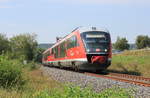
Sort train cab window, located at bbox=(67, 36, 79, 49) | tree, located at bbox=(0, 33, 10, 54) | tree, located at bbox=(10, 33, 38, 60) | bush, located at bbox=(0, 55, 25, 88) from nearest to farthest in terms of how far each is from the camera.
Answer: bush, located at bbox=(0, 55, 25, 88) → train cab window, located at bbox=(67, 36, 79, 49) → tree, located at bbox=(0, 33, 10, 54) → tree, located at bbox=(10, 33, 38, 60)

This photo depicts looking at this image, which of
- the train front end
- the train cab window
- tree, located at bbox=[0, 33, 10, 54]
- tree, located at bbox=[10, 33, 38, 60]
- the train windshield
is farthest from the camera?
tree, located at bbox=[10, 33, 38, 60]

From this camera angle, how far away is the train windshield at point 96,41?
20141 millimetres

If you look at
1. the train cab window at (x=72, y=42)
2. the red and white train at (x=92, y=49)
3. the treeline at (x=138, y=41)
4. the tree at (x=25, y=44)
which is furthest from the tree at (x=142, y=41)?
the red and white train at (x=92, y=49)

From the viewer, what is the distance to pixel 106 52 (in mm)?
20328

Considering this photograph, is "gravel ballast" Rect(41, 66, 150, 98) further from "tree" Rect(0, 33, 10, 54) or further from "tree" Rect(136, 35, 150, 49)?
"tree" Rect(136, 35, 150, 49)

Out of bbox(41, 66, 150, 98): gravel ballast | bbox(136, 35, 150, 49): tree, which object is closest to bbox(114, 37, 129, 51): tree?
bbox(136, 35, 150, 49): tree

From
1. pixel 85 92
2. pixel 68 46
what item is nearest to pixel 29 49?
pixel 68 46

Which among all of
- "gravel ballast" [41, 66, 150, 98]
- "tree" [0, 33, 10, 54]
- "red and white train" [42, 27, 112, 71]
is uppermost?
"tree" [0, 33, 10, 54]

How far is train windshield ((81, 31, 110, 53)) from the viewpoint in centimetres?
2014

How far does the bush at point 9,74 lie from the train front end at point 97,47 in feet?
24.4

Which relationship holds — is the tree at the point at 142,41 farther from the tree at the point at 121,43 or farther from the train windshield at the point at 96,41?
the train windshield at the point at 96,41

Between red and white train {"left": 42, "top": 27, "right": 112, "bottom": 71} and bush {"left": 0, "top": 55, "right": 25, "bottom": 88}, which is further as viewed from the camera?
red and white train {"left": 42, "top": 27, "right": 112, "bottom": 71}

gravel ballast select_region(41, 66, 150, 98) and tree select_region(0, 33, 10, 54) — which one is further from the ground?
tree select_region(0, 33, 10, 54)

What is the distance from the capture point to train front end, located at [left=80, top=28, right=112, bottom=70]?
65.5ft
